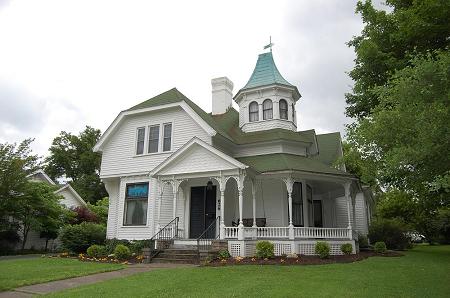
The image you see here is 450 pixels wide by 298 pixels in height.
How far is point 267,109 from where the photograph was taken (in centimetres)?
2092

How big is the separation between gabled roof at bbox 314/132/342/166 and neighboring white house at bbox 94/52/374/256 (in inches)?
5.3

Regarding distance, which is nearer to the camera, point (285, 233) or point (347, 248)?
point (347, 248)

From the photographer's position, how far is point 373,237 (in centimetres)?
2595

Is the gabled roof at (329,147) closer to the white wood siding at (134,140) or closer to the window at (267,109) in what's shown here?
the window at (267,109)

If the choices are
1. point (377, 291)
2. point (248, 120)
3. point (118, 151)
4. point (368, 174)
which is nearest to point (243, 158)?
point (248, 120)

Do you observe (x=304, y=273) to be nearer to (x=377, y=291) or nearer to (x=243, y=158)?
(x=377, y=291)

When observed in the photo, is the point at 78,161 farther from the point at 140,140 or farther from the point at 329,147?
the point at 329,147

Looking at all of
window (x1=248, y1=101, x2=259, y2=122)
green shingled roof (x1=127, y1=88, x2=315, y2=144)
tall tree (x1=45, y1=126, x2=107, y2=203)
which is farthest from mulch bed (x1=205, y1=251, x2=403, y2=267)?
tall tree (x1=45, y1=126, x2=107, y2=203)

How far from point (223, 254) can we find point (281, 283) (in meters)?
5.62

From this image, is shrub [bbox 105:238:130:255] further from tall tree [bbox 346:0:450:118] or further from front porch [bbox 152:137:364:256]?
tall tree [bbox 346:0:450:118]

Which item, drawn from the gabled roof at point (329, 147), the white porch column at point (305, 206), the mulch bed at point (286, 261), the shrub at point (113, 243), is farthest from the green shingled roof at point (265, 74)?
the shrub at point (113, 243)

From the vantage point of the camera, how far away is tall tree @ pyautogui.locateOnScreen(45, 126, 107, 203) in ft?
162

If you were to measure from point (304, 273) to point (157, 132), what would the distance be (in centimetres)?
1169

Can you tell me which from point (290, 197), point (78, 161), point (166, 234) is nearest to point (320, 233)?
point (290, 197)
